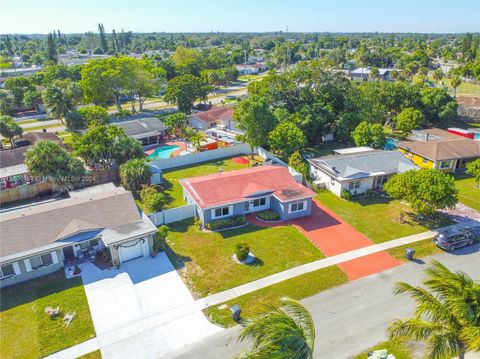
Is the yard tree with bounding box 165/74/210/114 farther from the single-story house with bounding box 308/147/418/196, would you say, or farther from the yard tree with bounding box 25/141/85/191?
the single-story house with bounding box 308/147/418/196

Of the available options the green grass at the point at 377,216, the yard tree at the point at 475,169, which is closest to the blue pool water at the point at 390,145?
the yard tree at the point at 475,169

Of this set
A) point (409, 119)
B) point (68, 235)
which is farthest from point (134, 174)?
point (409, 119)

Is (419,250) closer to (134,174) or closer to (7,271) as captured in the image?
(134,174)

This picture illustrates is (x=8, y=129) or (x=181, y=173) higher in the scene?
(x=8, y=129)

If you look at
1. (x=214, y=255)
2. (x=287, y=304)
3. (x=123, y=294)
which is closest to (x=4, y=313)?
(x=123, y=294)

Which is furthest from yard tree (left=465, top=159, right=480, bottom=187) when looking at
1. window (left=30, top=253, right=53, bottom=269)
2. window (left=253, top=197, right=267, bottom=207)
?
window (left=30, top=253, right=53, bottom=269)

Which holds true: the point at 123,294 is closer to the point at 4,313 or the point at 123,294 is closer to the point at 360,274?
the point at 4,313
